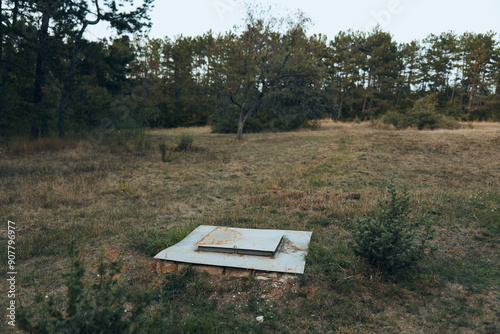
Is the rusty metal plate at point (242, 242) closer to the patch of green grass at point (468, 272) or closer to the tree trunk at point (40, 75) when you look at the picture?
the patch of green grass at point (468, 272)

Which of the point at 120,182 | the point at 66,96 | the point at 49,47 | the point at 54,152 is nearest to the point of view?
the point at 120,182

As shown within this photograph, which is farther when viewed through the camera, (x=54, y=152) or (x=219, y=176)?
(x=54, y=152)

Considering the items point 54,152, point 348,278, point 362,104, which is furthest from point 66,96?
point 362,104

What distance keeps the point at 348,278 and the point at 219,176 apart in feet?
20.5

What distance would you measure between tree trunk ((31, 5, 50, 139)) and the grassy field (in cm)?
226

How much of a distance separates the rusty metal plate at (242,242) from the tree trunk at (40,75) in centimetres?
1219

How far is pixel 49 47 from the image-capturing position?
12.9 m

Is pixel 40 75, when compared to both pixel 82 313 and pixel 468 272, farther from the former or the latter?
pixel 468 272

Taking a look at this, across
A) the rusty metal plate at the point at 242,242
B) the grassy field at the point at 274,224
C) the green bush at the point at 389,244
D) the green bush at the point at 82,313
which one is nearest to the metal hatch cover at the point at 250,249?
the rusty metal plate at the point at 242,242

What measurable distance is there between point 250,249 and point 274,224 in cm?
150

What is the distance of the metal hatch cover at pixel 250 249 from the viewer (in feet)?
10.9

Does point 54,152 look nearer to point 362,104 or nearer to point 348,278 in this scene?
point 348,278

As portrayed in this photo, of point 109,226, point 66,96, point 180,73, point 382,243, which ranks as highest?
point 180,73

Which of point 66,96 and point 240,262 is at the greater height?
point 66,96
